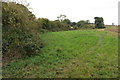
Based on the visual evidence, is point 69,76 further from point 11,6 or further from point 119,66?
point 11,6

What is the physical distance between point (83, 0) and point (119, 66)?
36.9 ft

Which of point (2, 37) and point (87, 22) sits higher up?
point (87, 22)

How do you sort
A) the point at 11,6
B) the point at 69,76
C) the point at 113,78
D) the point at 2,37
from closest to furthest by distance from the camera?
the point at 113,78 → the point at 69,76 → the point at 2,37 → the point at 11,6

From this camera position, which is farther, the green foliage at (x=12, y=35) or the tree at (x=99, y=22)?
the tree at (x=99, y=22)

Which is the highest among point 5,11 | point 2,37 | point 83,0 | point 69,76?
point 83,0

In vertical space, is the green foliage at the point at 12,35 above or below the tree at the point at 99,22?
below

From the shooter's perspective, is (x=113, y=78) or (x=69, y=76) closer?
(x=113, y=78)

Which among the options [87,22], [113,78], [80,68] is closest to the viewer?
[113,78]

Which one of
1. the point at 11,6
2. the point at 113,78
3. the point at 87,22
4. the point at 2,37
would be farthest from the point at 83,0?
the point at 87,22

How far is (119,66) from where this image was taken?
4.76 meters

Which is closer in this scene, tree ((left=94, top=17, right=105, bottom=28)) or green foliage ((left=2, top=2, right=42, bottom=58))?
green foliage ((left=2, top=2, right=42, bottom=58))

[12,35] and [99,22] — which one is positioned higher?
[99,22]

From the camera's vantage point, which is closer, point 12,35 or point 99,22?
point 12,35

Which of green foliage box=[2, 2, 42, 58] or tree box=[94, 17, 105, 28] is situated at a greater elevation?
tree box=[94, 17, 105, 28]
